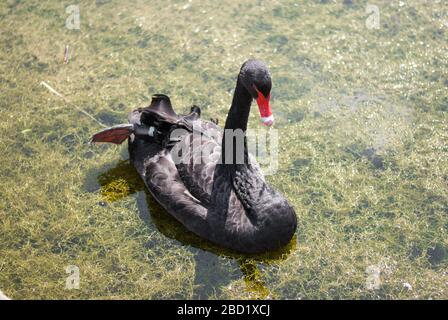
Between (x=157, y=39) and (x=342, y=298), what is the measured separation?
3.03 m

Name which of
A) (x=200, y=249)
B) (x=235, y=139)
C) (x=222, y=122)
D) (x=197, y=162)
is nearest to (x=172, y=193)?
(x=197, y=162)

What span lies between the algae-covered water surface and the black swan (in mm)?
203

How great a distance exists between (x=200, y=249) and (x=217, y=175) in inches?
19.3

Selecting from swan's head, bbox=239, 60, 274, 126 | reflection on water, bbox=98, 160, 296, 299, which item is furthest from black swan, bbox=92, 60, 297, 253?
reflection on water, bbox=98, 160, 296, 299

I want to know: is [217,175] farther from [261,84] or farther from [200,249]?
[261,84]

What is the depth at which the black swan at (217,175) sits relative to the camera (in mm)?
4035

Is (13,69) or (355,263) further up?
(13,69)

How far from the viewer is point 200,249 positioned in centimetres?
429

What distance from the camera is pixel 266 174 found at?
15.8ft

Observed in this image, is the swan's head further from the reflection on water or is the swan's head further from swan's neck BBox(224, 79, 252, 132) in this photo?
the reflection on water

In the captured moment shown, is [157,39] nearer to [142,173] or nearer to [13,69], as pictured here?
[13,69]

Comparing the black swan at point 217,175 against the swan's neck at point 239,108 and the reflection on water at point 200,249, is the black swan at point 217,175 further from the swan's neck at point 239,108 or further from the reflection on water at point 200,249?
the reflection on water at point 200,249

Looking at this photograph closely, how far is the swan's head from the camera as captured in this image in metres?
3.86
